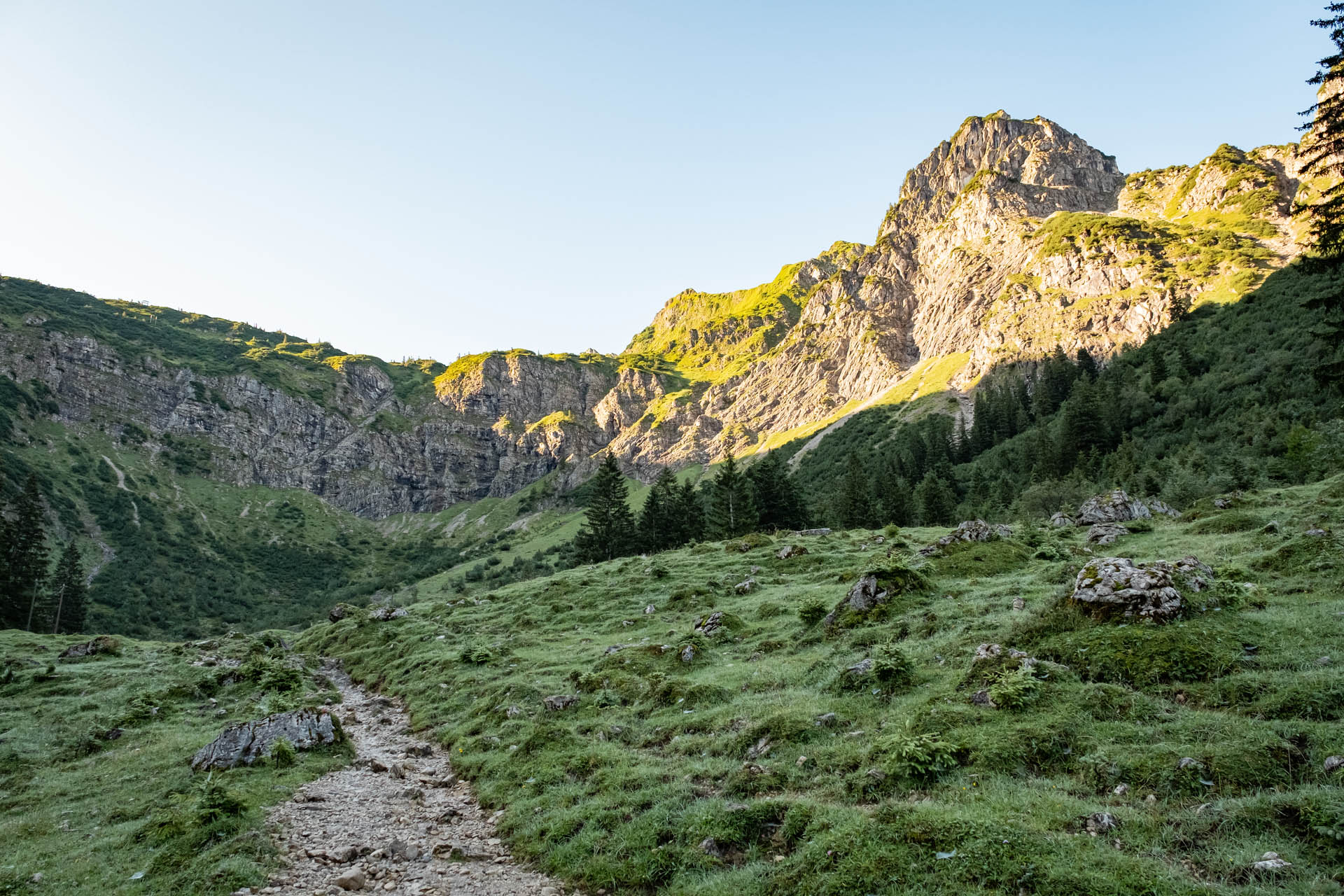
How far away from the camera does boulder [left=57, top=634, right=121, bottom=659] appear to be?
42656 millimetres

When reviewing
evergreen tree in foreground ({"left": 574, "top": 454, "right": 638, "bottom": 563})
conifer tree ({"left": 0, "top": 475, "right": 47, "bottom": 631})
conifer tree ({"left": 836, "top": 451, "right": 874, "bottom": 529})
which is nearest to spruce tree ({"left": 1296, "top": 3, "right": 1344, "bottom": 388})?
conifer tree ({"left": 836, "top": 451, "right": 874, "bottom": 529})

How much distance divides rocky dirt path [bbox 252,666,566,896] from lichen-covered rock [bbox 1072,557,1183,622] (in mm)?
16306

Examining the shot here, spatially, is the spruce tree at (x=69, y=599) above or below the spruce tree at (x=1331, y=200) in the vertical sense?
below

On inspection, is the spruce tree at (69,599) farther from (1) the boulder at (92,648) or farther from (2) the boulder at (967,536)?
(2) the boulder at (967,536)

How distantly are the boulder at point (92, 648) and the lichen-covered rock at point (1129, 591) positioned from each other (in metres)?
62.5

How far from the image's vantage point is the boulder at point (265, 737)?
2086cm

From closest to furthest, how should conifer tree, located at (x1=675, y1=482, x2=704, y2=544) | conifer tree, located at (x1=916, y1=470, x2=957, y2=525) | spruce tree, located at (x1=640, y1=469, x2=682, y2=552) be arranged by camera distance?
spruce tree, located at (x1=640, y1=469, x2=682, y2=552), conifer tree, located at (x1=675, y1=482, x2=704, y2=544), conifer tree, located at (x1=916, y1=470, x2=957, y2=525)

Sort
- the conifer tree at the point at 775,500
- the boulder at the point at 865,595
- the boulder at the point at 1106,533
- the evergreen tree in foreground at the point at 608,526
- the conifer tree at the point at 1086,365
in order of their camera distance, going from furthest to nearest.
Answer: the conifer tree at the point at 1086,365 → the evergreen tree in foreground at the point at 608,526 → the conifer tree at the point at 775,500 → the boulder at the point at 1106,533 → the boulder at the point at 865,595

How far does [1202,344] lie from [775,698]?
159174mm

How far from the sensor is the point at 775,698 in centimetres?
1972

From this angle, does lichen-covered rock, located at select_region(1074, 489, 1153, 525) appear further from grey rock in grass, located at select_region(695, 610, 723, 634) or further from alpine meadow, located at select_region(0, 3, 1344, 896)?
grey rock in grass, located at select_region(695, 610, 723, 634)

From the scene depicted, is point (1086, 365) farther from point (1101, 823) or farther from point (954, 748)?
point (1101, 823)

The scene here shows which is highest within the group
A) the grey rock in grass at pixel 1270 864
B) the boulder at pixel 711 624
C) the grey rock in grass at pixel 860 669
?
the grey rock in grass at pixel 1270 864

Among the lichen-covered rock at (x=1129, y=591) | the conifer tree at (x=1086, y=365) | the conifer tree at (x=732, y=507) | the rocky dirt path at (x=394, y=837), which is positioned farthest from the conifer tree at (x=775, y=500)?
the conifer tree at (x=1086, y=365)
